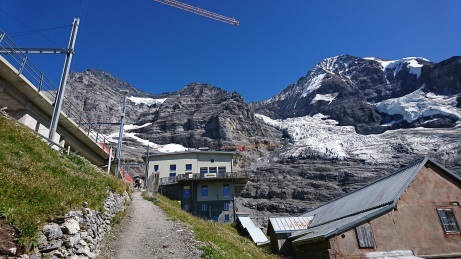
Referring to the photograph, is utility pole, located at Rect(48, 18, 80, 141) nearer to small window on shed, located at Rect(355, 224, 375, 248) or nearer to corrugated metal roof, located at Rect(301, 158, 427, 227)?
small window on shed, located at Rect(355, 224, 375, 248)

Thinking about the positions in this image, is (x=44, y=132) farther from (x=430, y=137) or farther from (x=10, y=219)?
(x=430, y=137)

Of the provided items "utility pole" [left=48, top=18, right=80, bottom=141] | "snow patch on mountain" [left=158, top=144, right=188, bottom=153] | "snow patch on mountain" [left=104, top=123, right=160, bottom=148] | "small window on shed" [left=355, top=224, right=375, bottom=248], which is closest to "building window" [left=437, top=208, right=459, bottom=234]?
"small window on shed" [left=355, top=224, right=375, bottom=248]

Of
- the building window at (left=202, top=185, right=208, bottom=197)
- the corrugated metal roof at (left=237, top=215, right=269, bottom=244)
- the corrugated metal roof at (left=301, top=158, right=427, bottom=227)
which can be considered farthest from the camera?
the building window at (left=202, top=185, right=208, bottom=197)

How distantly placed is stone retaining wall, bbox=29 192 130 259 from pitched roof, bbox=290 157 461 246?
16.0 meters

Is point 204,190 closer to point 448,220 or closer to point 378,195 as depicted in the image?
point 378,195

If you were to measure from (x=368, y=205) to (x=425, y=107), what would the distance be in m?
187

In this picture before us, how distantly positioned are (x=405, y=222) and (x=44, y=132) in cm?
3196

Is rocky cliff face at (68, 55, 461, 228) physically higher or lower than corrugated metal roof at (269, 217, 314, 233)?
higher

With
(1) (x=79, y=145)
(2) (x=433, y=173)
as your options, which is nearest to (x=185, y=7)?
(1) (x=79, y=145)

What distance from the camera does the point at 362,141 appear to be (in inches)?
6358

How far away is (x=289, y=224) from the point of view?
33.0 meters

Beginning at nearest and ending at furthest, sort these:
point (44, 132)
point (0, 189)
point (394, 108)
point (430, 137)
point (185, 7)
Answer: point (0, 189)
point (44, 132)
point (185, 7)
point (430, 137)
point (394, 108)

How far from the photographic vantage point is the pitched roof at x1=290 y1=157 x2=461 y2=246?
23.1 m

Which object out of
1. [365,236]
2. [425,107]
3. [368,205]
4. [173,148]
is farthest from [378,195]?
[425,107]
